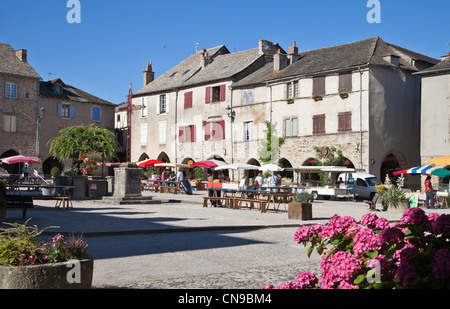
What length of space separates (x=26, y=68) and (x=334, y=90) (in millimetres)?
27317

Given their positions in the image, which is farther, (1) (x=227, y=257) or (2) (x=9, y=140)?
(2) (x=9, y=140)

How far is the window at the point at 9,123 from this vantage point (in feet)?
147

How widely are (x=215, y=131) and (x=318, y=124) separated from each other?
10.2 metres

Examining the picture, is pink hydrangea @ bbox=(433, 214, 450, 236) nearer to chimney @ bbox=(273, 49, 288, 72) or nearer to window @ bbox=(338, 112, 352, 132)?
window @ bbox=(338, 112, 352, 132)

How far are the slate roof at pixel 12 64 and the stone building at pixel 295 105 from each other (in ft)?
34.4

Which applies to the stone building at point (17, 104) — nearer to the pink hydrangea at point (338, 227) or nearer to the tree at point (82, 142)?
the tree at point (82, 142)

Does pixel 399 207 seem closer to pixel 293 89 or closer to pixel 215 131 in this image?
pixel 293 89

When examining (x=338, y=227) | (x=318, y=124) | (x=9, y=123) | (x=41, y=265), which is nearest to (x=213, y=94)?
(x=318, y=124)

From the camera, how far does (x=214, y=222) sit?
552 inches

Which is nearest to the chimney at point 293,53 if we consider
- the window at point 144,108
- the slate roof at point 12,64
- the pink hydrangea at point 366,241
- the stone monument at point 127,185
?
the window at point 144,108
